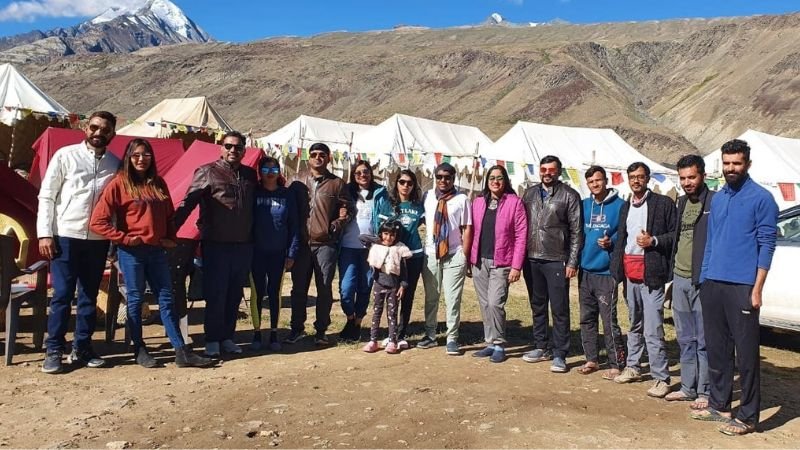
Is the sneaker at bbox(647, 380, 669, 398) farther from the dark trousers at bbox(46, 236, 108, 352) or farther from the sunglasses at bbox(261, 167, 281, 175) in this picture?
the dark trousers at bbox(46, 236, 108, 352)

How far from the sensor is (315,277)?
6.02 meters

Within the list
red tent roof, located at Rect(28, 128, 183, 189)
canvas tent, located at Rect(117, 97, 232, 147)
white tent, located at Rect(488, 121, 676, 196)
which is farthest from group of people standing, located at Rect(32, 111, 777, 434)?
canvas tent, located at Rect(117, 97, 232, 147)

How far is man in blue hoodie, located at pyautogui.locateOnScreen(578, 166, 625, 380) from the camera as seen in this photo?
5.22 m

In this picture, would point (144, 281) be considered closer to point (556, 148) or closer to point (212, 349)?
point (212, 349)

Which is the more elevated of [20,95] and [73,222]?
[20,95]

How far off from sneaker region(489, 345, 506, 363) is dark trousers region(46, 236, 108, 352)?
333 cm

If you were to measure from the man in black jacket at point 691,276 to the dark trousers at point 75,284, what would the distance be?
4.36 meters

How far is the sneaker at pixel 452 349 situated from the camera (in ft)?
19.4

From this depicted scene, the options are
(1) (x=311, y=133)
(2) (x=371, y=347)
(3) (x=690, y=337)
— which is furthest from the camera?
(1) (x=311, y=133)

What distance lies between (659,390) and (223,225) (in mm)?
3692

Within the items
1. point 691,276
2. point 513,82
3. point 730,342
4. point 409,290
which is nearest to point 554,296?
point 691,276

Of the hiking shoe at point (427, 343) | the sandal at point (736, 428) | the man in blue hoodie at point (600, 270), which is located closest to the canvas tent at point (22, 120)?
the hiking shoe at point (427, 343)

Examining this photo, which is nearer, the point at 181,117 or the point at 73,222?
the point at 73,222

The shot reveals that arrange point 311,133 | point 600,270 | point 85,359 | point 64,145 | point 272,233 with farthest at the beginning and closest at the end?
point 311,133
point 64,145
point 272,233
point 600,270
point 85,359
